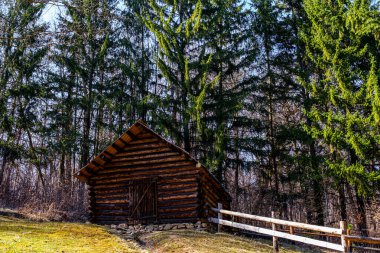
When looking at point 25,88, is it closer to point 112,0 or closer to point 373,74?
point 112,0

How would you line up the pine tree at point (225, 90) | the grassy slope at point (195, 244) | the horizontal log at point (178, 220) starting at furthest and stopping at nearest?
the pine tree at point (225, 90)
the horizontal log at point (178, 220)
the grassy slope at point (195, 244)

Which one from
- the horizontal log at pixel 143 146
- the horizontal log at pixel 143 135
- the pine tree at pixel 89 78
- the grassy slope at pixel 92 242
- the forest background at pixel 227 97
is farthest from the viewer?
the pine tree at pixel 89 78

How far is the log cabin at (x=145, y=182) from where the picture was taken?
17.8 metres

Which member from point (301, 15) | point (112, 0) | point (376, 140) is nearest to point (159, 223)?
point (376, 140)

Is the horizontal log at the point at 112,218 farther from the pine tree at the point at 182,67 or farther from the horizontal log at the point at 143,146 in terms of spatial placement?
the pine tree at the point at 182,67

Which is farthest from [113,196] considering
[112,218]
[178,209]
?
[178,209]

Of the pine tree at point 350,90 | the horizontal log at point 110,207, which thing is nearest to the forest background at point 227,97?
the pine tree at point 350,90

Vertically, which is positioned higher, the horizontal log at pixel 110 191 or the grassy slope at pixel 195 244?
the horizontal log at pixel 110 191

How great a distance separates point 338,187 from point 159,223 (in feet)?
30.8

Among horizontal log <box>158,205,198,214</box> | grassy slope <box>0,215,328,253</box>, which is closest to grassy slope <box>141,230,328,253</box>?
grassy slope <box>0,215,328,253</box>

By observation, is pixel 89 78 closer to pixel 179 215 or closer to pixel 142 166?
pixel 142 166

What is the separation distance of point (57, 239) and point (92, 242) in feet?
3.67

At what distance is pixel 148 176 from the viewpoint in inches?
724

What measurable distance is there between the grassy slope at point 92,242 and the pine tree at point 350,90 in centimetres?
709
